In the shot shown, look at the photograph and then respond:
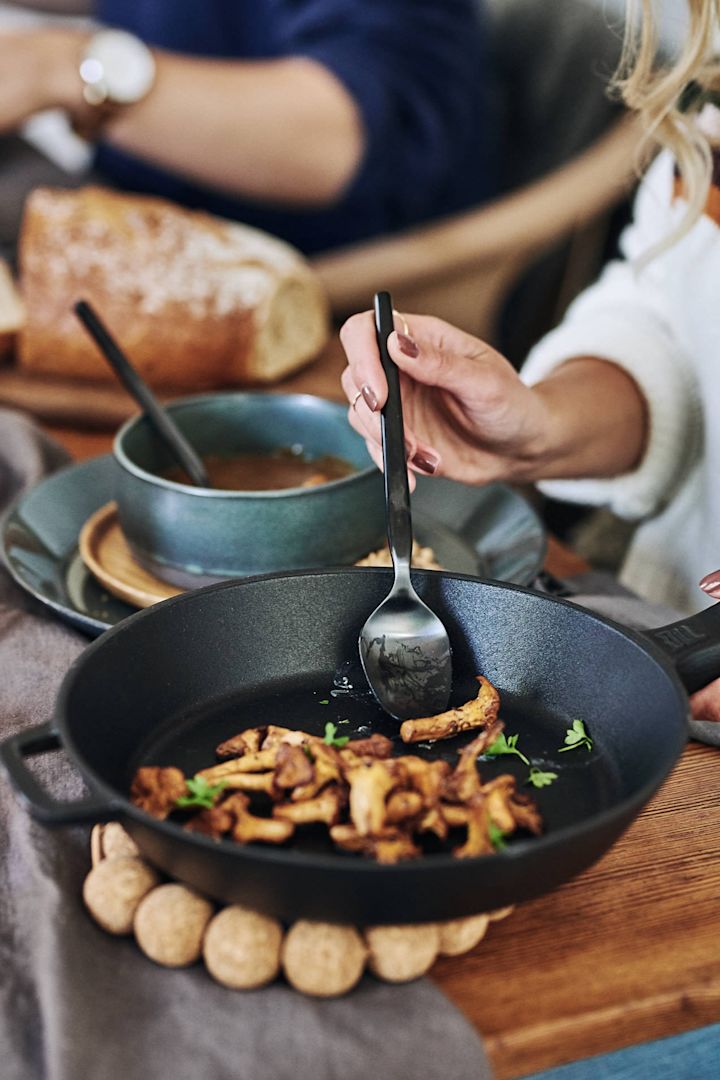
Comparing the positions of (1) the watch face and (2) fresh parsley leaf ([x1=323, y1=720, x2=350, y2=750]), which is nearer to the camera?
(2) fresh parsley leaf ([x1=323, y1=720, x2=350, y2=750])

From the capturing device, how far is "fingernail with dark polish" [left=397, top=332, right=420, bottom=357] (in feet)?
2.34

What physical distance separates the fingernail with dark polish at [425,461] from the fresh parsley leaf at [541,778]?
250 millimetres

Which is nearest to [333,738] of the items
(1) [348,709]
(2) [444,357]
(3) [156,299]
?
(1) [348,709]

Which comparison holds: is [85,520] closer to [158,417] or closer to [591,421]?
[158,417]

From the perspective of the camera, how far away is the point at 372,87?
5.48 feet

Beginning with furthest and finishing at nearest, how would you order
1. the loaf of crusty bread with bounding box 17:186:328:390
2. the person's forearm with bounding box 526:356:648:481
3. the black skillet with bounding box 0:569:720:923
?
the loaf of crusty bread with bounding box 17:186:328:390, the person's forearm with bounding box 526:356:648:481, the black skillet with bounding box 0:569:720:923

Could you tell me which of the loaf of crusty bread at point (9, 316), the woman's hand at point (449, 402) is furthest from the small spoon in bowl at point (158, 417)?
the loaf of crusty bread at point (9, 316)

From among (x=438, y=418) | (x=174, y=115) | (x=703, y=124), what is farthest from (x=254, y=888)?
(x=174, y=115)

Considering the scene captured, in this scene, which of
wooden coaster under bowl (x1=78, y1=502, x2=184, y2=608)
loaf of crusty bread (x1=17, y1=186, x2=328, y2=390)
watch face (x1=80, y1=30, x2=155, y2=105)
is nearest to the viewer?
wooden coaster under bowl (x1=78, y1=502, x2=184, y2=608)

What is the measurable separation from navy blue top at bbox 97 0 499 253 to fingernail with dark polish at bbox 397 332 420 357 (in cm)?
107

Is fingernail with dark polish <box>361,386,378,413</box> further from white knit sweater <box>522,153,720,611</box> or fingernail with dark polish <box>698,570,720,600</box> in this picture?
white knit sweater <box>522,153,720,611</box>

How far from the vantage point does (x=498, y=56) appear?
6.75ft

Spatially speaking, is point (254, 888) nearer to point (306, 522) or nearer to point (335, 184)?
point (306, 522)

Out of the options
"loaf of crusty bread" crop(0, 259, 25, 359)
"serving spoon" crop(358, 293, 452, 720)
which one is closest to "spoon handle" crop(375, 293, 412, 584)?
"serving spoon" crop(358, 293, 452, 720)
